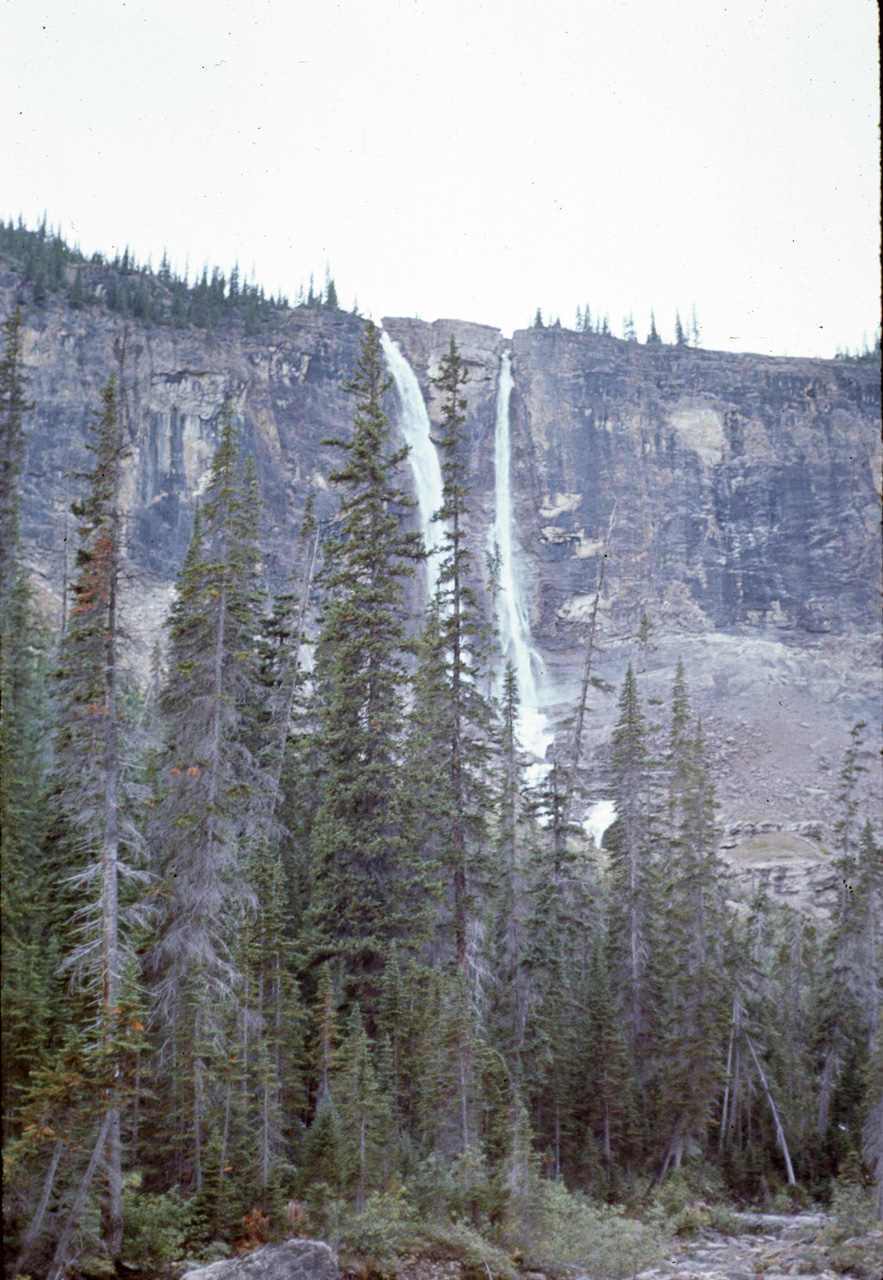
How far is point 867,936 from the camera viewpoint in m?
30.9

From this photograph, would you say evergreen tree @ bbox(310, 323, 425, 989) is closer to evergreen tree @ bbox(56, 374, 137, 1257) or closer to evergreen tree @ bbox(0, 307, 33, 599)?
evergreen tree @ bbox(56, 374, 137, 1257)

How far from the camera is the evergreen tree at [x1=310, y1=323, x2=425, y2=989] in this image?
19.3m

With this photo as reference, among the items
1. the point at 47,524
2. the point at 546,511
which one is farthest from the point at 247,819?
the point at 546,511

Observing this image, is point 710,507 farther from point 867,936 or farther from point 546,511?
point 867,936

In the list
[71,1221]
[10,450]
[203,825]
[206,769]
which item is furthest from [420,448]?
[71,1221]

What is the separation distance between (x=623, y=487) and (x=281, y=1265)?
86.9 meters

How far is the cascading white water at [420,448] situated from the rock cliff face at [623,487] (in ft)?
5.29

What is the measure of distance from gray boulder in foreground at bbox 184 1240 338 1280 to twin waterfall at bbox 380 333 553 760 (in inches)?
2432

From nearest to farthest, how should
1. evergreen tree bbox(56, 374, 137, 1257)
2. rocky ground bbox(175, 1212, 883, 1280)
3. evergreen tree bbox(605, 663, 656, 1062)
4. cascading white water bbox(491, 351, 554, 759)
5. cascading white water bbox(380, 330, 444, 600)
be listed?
1. rocky ground bbox(175, 1212, 883, 1280)
2. evergreen tree bbox(56, 374, 137, 1257)
3. evergreen tree bbox(605, 663, 656, 1062)
4. cascading white water bbox(491, 351, 554, 759)
5. cascading white water bbox(380, 330, 444, 600)

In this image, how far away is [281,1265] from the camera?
34.9 ft

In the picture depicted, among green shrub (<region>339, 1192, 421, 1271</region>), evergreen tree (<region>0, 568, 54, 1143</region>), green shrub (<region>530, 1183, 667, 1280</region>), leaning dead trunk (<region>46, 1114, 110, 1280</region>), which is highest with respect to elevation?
evergreen tree (<region>0, 568, 54, 1143</region>)

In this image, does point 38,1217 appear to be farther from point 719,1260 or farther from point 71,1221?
point 719,1260

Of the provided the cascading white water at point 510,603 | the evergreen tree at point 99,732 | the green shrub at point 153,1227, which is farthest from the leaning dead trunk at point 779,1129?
the cascading white water at point 510,603

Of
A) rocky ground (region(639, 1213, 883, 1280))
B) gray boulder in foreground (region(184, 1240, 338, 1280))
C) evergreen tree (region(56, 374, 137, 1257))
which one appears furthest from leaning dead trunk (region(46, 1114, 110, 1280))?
rocky ground (region(639, 1213, 883, 1280))
